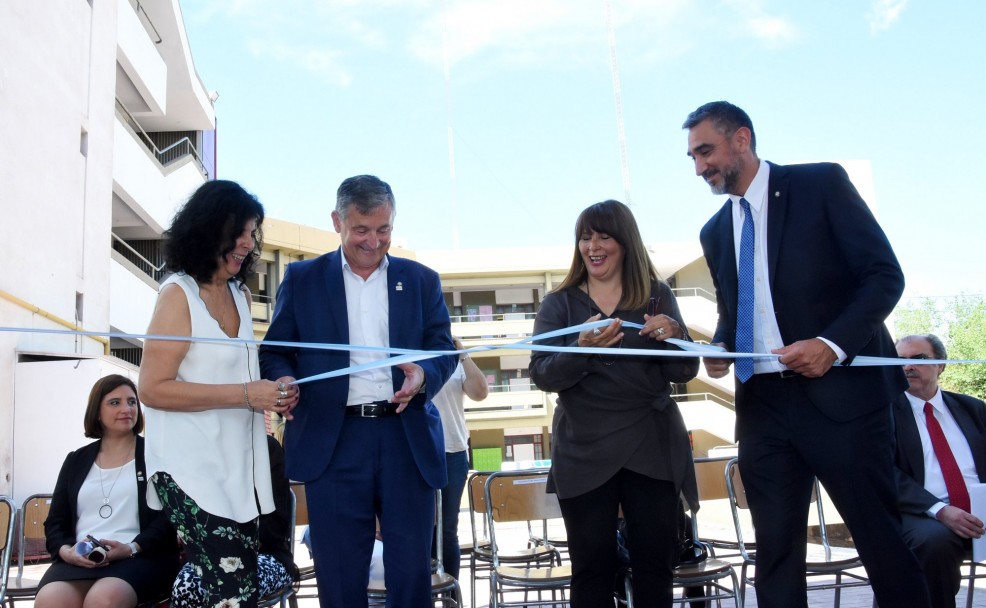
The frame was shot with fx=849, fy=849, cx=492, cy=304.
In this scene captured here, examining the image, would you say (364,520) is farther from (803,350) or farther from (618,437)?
(803,350)

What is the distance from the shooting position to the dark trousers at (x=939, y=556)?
3.52 m

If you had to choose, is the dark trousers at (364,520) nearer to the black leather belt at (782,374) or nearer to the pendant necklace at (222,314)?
the pendant necklace at (222,314)

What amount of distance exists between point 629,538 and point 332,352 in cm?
127

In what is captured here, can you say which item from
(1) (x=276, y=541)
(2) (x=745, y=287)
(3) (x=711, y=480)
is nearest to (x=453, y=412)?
(3) (x=711, y=480)

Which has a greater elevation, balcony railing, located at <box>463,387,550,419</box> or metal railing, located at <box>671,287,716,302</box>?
metal railing, located at <box>671,287,716,302</box>

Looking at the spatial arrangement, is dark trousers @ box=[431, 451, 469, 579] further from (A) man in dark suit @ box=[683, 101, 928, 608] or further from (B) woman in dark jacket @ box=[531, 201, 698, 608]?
(A) man in dark suit @ box=[683, 101, 928, 608]

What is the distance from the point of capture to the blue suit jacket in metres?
2.88

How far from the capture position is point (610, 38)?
50.6 meters

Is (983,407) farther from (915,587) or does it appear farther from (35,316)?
(35,316)

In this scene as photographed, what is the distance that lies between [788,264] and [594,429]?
90 cm

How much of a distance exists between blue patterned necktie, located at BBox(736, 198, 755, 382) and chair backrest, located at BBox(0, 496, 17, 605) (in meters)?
3.47

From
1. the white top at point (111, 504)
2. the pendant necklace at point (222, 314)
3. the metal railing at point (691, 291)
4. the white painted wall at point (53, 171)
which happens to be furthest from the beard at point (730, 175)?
the metal railing at point (691, 291)

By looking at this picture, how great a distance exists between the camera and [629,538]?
3.08 m

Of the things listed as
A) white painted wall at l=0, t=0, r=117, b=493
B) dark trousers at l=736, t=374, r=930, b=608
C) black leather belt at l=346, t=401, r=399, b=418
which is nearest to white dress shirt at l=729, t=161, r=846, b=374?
dark trousers at l=736, t=374, r=930, b=608
